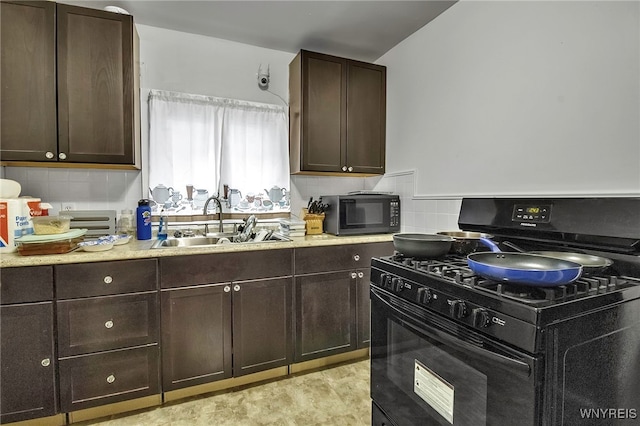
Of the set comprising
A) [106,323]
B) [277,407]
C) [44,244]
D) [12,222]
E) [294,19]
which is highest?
[294,19]

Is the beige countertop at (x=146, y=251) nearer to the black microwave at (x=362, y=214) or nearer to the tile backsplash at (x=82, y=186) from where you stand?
the black microwave at (x=362, y=214)

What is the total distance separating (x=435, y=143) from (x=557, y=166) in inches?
34.0

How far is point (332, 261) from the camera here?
221cm

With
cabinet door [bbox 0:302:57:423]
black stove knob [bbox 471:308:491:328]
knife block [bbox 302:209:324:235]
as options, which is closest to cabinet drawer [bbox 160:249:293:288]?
knife block [bbox 302:209:324:235]

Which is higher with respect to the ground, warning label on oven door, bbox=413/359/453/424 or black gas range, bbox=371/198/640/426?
black gas range, bbox=371/198/640/426

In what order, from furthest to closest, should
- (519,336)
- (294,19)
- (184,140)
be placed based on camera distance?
(184,140)
(294,19)
(519,336)


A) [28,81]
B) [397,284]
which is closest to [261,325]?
[397,284]

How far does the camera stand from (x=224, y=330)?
6.31 ft

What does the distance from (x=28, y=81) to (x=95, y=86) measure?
0.32 meters

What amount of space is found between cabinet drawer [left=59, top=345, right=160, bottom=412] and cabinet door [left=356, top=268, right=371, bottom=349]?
1311 millimetres

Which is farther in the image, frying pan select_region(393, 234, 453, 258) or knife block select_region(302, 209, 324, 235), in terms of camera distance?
knife block select_region(302, 209, 324, 235)

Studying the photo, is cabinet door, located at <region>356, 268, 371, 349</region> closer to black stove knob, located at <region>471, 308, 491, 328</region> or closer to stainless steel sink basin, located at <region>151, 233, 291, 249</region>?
stainless steel sink basin, located at <region>151, 233, 291, 249</region>

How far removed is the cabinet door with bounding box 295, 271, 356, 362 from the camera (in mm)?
2127
